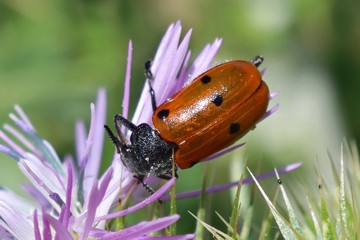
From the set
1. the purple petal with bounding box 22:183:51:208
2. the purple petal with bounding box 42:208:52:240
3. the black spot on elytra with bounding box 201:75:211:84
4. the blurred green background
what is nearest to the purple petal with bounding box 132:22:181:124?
the black spot on elytra with bounding box 201:75:211:84

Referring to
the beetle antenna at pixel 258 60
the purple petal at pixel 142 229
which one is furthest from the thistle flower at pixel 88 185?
the beetle antenna at pixel 258 60

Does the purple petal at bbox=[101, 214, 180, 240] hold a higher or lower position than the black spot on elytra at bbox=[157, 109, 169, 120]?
lower

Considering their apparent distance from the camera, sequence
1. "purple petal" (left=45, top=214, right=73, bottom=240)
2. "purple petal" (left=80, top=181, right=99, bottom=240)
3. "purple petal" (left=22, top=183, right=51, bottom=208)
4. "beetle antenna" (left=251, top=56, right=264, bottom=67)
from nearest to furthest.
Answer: "purple petal" (left=45, top=214, right=73, bottom=240) < "purple petal" (left=80, top=181, right=99, bottom=240) < "purple petal" (left=22, top=183, right=51, bottom=208) < "beetle antenna" (left=251, top=56, right=264, bottom=67)

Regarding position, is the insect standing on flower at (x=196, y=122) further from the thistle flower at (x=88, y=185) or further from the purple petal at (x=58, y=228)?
the purple petal at (x=58, y=228)

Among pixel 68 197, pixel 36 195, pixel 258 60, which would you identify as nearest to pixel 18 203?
pixel 36 195

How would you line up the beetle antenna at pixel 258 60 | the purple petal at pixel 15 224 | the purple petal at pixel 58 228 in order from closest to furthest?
→ the purple petal at pixel 58 228
the purple petal at pixel 15 224
the beetle antenna at pixel 258 60

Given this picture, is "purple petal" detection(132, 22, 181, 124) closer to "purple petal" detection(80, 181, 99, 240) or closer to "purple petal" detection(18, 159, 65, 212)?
"purple petal" detection(18, 159, 65, 212)

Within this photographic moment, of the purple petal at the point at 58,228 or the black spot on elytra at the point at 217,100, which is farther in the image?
the black spot on elytra at the point at 217,100

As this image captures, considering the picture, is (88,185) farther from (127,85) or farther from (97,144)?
(127,85)
